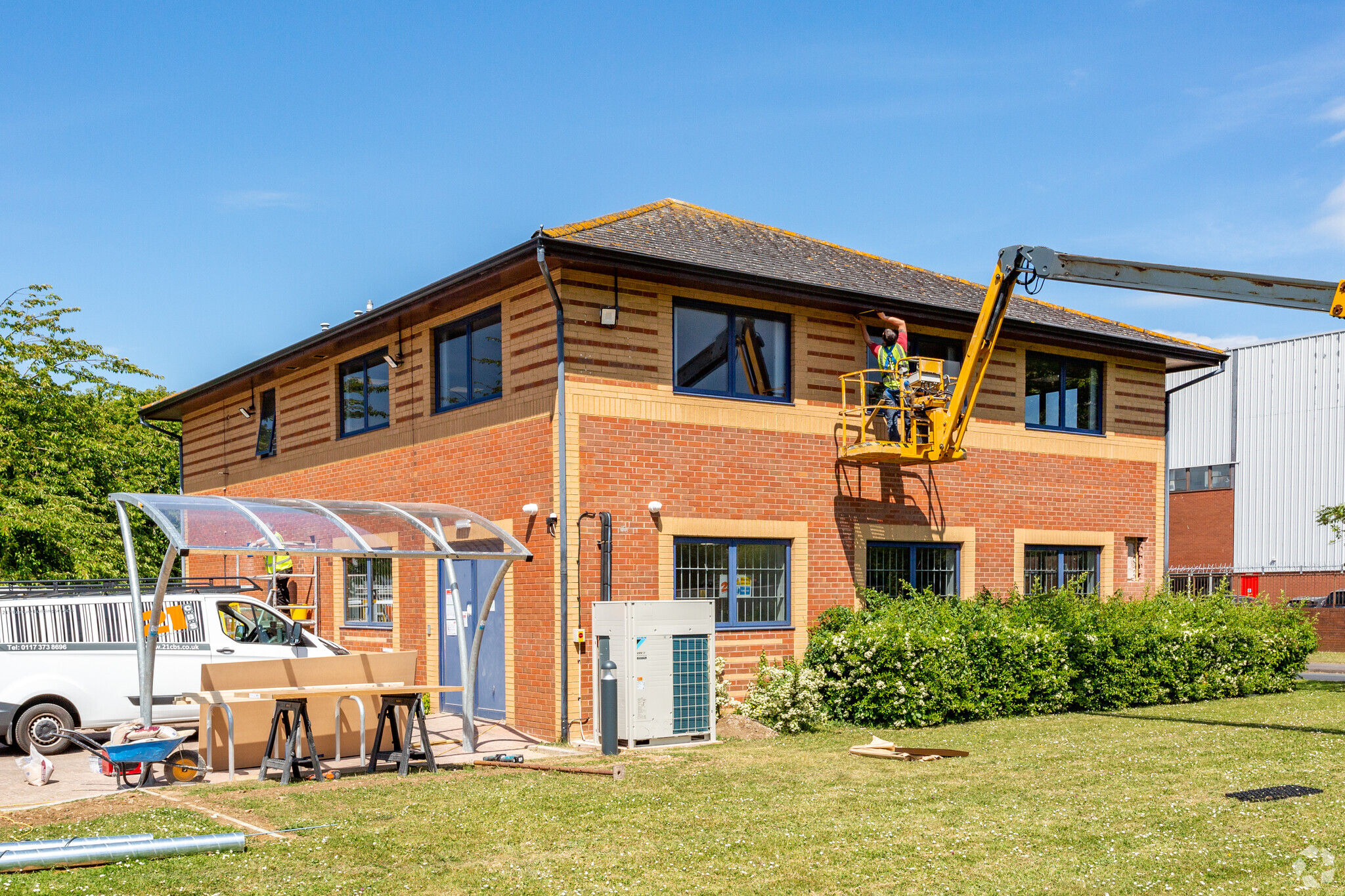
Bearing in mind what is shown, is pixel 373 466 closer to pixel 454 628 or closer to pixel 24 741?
pixel 454 628

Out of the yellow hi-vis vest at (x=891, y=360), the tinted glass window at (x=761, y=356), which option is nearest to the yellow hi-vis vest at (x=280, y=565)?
the tinted glass window at (x=761, y=356)

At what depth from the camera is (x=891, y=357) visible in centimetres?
1652

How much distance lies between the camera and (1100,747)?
12.9 meters

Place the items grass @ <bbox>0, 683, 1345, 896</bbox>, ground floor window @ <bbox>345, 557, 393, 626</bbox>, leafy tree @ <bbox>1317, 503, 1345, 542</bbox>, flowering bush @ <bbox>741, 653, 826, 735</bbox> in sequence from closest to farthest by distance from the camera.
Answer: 1. grass @ <bbox>0, 683, 1345, 896</bbox>
2. flowering bush @ <bbox>741, 653, 826, 735</bbox>
3. ground floor window @ <bbox>345, 557, 393, 626</bbox>
4. leafy tree @ <bbox>1317, 503, 1345, 542</bbox>

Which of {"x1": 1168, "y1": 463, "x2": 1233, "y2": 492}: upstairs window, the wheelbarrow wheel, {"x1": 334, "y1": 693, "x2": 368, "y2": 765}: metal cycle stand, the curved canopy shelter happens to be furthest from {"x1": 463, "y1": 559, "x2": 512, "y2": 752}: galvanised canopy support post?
{"x1": 1168, "y1": 463, "x2": 1233, "y2": 492}: upstairs window

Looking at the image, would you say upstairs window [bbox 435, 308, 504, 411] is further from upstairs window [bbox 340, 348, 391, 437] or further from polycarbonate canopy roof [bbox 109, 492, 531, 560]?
polycarbonate canopy roof [bbox 109, 492, 531, 560]

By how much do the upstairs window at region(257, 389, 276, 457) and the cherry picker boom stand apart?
1111 cm

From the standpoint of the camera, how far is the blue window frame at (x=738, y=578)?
1534 centimetres

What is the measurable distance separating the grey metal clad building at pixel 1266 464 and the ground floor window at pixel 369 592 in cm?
3050

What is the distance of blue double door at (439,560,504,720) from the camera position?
15.7 metres

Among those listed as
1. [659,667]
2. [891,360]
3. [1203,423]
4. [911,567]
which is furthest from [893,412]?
[1203,423]

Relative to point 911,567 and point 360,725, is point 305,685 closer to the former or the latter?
point 360,725

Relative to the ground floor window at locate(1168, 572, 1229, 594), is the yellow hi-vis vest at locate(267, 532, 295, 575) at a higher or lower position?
higher

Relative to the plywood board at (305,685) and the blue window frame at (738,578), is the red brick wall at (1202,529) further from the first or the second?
the plywood board at (305,685)
